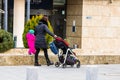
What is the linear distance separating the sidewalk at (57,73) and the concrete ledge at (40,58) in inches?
15.4

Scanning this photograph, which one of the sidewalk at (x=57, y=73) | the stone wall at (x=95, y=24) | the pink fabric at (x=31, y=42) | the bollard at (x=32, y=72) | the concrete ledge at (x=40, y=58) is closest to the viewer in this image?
the bollard at (x=32, y=72)

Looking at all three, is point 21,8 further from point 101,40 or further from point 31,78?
point 31,78

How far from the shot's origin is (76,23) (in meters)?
31.4

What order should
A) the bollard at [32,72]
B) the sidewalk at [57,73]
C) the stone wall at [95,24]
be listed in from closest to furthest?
the bollard at [32,72], the sidewalk at [57,73], the stone wall at [95,24]

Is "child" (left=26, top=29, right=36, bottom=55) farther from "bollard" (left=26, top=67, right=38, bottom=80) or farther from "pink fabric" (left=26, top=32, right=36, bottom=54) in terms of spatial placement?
"bollard" (left=26, top=67, right=38, bottom=80)

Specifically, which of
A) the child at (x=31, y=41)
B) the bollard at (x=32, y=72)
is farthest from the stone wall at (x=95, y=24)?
the bollard at (x=32, y=72)

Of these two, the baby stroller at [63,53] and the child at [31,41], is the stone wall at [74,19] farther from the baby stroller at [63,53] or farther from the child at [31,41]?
the baby stroller at [63,53]

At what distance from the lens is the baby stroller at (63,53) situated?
17.7m

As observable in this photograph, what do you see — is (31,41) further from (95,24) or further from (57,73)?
(95,24)

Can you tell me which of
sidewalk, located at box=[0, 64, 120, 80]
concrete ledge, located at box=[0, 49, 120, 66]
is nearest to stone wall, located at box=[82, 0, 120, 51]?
concrete ledge, located at box=[0, 49, 120, 66]

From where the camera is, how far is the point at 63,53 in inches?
706

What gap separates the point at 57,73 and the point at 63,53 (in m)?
1.82

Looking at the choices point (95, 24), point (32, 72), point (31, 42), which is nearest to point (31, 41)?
point (31, 42)

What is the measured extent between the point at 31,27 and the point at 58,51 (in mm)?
3423
